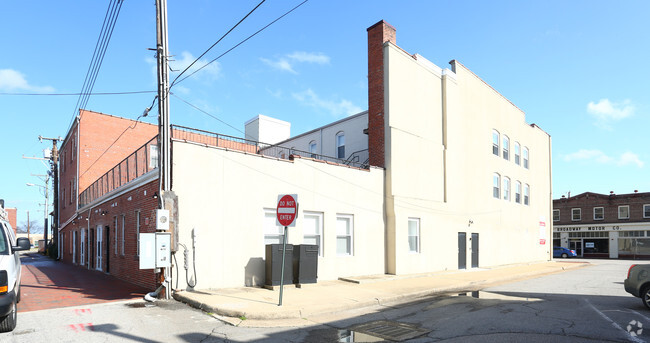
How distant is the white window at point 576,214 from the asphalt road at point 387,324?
4406 centimetres

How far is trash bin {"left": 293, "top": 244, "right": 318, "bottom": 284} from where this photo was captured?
13117 mm

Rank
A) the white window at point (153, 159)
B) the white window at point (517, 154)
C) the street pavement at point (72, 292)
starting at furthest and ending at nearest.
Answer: the white window at point (517, 154) < the white window at point (153, 159) < the street pavement at point (72, 292)

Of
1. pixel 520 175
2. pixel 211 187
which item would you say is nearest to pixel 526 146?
pixel 520 175

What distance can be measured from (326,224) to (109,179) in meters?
10.9

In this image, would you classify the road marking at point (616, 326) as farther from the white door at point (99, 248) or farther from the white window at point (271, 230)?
the white door at point (99, 248)

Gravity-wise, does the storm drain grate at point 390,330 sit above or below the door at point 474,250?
above

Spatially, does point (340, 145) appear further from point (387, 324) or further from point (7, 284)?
point (7, 284)

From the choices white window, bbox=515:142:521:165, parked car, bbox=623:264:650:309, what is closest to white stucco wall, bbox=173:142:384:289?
parked car, bbox=623:264:650:309

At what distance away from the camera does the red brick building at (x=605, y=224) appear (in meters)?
45.1

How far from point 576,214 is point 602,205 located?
9.94 feet

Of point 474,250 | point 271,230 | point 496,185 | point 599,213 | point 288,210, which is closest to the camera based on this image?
point 288,210

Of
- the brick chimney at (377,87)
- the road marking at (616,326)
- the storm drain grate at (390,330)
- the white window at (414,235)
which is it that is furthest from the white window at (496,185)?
the storm drain grate at (390,330)

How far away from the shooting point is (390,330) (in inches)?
318

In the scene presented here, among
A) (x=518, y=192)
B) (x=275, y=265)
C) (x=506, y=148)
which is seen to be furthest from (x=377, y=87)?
(x=518, y=192)
